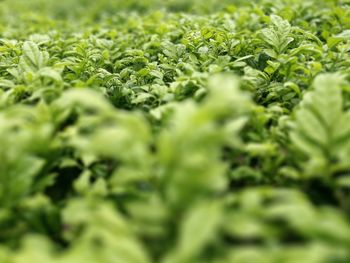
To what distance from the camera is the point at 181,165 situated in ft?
4.52

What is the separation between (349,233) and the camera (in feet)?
4.17

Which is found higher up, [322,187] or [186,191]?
[186,191]

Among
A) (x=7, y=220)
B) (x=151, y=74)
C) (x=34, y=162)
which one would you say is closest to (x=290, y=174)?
(x=34, y=162)

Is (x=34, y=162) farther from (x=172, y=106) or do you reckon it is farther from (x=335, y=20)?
(x=335, y=20)

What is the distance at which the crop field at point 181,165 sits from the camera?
1.31 metres

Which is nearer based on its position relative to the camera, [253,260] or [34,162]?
[253,260]

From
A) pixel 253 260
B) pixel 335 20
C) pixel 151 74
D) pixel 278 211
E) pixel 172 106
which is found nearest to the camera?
pixel 253 260

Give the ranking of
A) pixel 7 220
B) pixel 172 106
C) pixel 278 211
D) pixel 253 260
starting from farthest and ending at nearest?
pixel 172 106 → pixel 7 220 → pixel 278 211 → pixel 253 260

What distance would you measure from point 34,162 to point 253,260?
980 millimetres

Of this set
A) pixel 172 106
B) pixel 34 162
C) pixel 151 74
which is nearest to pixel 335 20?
pixel 151 74

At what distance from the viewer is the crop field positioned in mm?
1312

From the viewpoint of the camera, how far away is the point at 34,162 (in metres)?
1.74

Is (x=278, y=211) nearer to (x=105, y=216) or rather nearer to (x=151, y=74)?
(x=105, y=216)

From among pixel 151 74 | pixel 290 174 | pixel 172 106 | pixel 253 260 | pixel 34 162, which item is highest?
pixel 151 74
